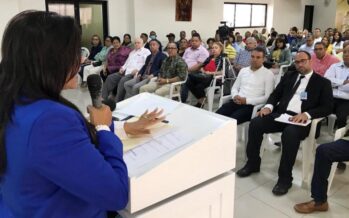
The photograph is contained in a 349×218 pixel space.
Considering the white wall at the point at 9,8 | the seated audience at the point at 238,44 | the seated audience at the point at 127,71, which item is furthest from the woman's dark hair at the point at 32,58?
the seated audience at the point at 238,44

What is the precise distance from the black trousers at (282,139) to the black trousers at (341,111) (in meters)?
0.73

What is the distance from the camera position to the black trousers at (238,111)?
304 centimetres

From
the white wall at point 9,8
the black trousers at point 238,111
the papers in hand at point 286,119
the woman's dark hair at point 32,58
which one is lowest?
the black trousers at point 238,111

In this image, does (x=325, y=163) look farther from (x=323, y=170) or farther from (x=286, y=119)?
(x=286, y=119)

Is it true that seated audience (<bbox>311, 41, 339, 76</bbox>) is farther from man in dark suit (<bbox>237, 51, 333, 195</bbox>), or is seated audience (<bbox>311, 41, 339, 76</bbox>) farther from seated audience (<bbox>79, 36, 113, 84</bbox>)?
seated audience (<bbox>79, 36, 113, 84</bbox>)

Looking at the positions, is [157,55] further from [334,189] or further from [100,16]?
[100,16]

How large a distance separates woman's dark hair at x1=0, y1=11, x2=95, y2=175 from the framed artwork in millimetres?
8535

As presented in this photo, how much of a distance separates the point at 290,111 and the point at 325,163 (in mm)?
731

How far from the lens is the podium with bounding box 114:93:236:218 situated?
3.16ft

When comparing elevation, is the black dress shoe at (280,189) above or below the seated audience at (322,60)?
below

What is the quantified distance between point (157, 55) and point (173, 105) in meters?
3.26

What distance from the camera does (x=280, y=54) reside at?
5414 millimetres

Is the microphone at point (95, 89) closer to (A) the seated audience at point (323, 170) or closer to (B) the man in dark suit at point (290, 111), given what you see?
(A) the seated audience at point (323, 170)

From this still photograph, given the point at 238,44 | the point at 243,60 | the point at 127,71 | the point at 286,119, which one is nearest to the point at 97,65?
the point at 127,71
